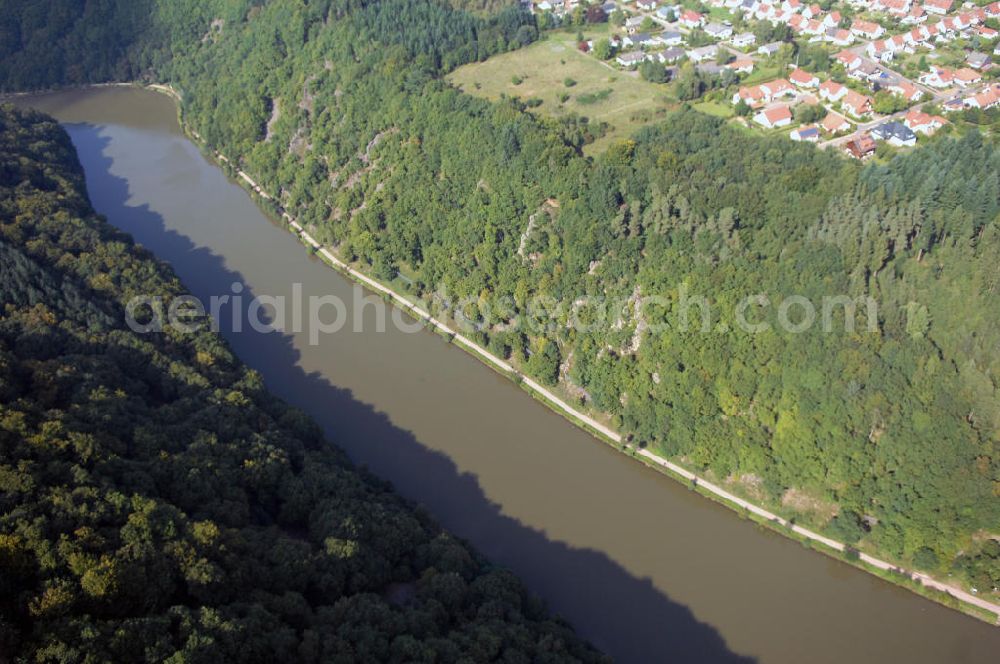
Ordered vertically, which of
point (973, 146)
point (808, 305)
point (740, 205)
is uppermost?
point (973, 146)

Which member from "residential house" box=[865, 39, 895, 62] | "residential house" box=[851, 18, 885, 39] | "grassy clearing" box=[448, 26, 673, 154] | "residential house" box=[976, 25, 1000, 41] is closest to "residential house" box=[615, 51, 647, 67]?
"grassy clearing" box=[448, 26, 673, 154]

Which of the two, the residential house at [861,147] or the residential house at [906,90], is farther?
the residential house at [906,90]

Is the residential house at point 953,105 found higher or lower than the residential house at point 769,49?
lower

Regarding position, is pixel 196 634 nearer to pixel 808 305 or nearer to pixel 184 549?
pixel 184 549

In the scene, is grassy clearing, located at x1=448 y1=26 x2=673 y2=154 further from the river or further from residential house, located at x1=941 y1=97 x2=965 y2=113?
the river

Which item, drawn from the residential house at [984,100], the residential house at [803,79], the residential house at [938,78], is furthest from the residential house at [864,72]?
the residential house at [984,100]

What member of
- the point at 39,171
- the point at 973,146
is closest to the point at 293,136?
the point at 39,171

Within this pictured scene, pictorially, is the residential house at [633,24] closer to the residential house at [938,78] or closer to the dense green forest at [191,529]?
the residential house at [938,78]
